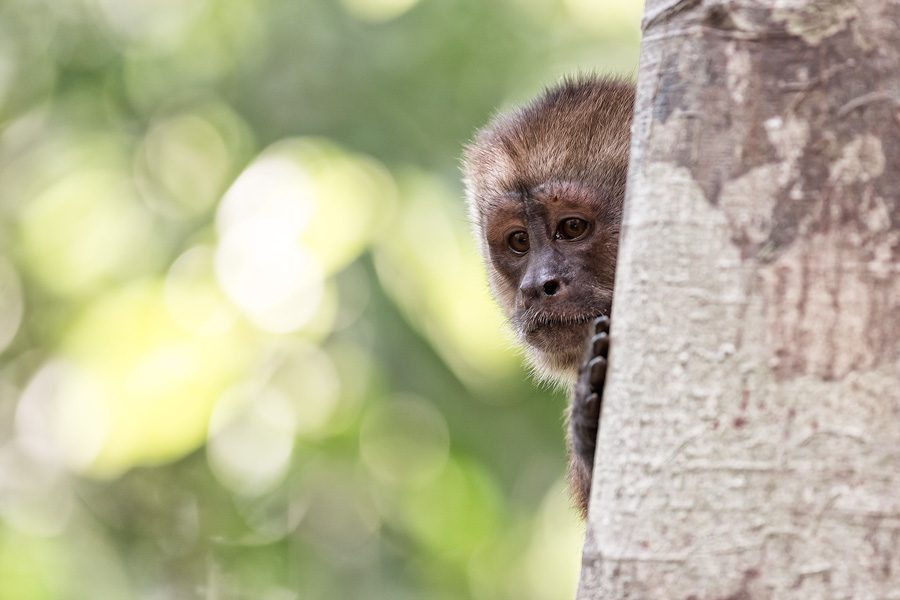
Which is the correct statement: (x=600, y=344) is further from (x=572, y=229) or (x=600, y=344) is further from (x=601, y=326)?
(x=572, y=229)

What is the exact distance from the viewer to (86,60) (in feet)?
16.8

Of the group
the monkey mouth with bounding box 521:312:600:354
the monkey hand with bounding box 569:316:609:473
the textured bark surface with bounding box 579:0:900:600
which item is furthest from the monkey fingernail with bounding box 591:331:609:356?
the monkey mouth with bounding box 521:312:600:354

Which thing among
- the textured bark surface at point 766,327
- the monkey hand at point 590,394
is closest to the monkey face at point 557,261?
the monkey hand at point 590,394

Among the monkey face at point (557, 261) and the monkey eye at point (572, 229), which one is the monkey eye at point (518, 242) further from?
the monkey eye at point (572, 229)

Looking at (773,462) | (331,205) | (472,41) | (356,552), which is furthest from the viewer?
(356,552)

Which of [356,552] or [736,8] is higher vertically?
[736,8]

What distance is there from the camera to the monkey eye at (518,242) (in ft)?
12.0

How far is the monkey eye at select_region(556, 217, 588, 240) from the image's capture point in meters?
3.42

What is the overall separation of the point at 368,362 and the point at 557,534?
1.35 m

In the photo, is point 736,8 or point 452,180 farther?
point 452,180

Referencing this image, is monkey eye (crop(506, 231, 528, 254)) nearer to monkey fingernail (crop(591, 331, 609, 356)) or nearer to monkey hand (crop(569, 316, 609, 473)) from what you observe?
monkey hand (crop(569, 316, 609, 473))

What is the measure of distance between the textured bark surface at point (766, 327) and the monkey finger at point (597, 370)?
1.47ft

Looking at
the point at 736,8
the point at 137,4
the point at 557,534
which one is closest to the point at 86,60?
the point at 137,4

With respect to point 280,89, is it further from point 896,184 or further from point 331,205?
point 896,184
